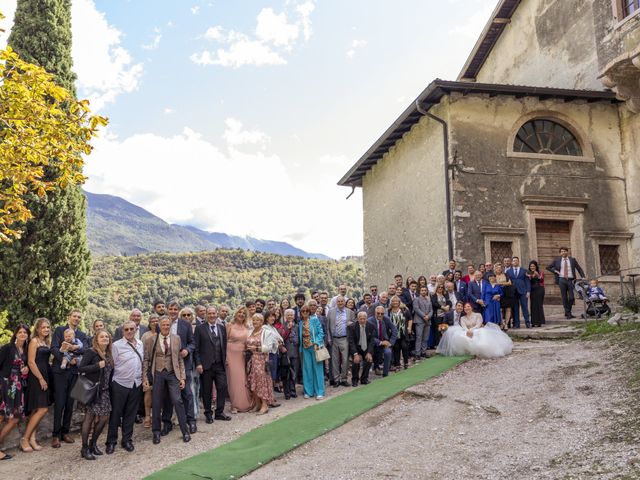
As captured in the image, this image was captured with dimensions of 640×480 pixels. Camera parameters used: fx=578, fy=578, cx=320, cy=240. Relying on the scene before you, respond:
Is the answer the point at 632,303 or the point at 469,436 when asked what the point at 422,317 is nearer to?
the point at 632,303

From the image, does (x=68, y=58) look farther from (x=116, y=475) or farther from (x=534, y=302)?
(x=534, y=302)

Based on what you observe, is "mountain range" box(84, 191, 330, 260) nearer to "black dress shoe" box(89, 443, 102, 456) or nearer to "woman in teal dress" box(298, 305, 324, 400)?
"woman in teal dress" box(298, 305, 324, 400)

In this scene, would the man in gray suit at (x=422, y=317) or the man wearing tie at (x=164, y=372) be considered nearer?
the man wearing tie at (x=164, y=372)

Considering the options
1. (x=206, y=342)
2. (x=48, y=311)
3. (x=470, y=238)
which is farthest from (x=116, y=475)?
(x=470, y=238)

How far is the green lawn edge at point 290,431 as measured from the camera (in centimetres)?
676

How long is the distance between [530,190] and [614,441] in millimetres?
10242

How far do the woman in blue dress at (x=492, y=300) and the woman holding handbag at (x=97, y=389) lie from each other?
7.70 metres

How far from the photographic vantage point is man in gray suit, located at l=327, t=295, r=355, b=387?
433 inches

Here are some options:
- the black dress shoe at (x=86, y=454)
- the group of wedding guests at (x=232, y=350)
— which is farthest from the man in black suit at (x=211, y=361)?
the black dress shoe at (x=86, y=454)

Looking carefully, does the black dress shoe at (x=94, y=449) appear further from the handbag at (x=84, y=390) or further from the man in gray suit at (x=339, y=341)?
the man in gray suit at (x=339, y=341)

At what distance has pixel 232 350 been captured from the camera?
33.0 ft

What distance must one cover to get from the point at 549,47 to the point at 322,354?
13583 mm

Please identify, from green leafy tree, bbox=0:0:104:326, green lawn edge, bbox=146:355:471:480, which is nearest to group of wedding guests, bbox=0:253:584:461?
green lawn edge, bbox=146:355:471:480

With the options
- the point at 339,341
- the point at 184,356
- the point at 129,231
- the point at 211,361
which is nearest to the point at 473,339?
the point at 339,341
